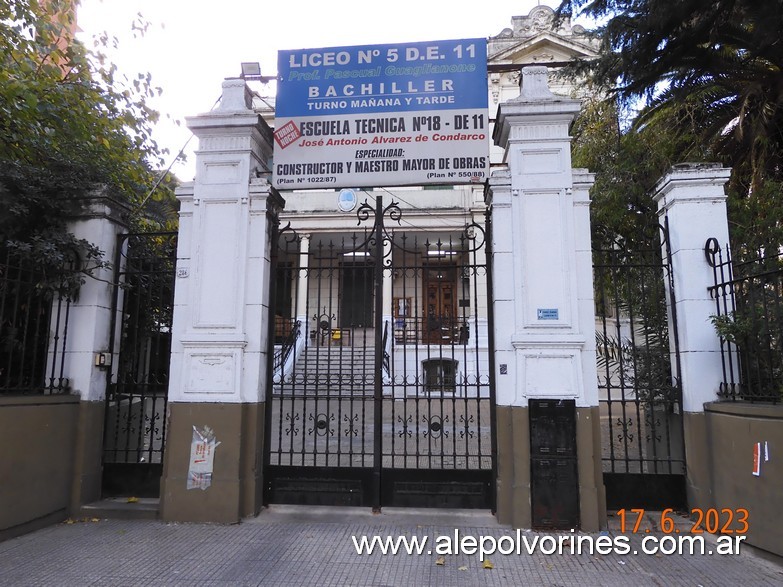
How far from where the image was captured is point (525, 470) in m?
5.39

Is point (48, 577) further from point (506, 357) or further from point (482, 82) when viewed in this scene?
point (482, 82)

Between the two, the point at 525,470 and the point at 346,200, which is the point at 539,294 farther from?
the point at 346,200

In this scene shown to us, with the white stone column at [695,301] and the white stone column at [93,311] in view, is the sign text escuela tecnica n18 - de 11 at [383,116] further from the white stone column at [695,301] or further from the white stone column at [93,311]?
the white stone column at [695,301]

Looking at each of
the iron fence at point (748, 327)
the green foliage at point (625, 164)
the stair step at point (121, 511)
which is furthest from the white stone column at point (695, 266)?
the stair step at point (121, 511)

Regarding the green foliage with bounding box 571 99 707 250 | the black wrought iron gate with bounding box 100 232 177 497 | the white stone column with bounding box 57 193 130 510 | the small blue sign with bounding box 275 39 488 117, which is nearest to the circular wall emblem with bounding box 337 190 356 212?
the green foliage with bounding box 571 99 707 250

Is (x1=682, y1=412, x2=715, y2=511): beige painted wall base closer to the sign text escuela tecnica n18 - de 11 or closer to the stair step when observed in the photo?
the sign text escuela tecnica n18 - de 11

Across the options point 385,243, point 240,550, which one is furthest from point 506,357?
point 240,550

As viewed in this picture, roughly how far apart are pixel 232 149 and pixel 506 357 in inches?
160

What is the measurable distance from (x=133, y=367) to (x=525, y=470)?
4.84 meters

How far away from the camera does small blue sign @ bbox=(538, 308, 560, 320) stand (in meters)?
5.59

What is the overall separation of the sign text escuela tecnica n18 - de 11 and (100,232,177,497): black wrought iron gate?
206 cm

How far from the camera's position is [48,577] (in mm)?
4258

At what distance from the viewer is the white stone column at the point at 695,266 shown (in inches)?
221

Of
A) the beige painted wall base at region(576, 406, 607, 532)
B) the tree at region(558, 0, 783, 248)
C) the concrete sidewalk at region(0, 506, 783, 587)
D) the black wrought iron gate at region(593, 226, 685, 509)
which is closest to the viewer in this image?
the concrete sidewalk at region(0, 506, 783, 587)
